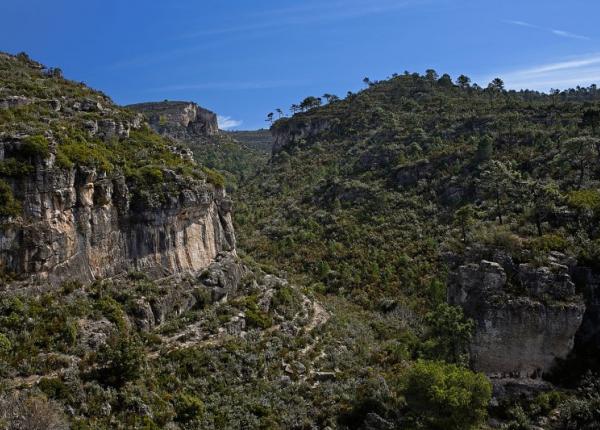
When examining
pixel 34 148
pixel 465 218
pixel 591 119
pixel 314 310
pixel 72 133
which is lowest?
pixel 314 310

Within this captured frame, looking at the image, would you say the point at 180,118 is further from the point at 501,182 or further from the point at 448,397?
the point at 448,397

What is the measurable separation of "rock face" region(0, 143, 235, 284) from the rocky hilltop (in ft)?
0.23

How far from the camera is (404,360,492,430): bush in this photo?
2730 cm

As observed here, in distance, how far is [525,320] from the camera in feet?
111

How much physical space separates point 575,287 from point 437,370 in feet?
45.6

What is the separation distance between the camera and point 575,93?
143000 mm

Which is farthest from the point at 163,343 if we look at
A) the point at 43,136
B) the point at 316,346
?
the point at 43,136

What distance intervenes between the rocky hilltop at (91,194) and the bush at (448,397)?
71.6ft

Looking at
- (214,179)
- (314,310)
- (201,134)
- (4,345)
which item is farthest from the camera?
(201,134)

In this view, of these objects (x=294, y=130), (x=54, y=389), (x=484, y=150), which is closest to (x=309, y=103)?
(x=294, y=130)

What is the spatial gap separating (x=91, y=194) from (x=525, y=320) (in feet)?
108

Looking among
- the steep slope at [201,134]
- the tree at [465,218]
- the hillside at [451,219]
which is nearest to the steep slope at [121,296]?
the hillside at [451,219]

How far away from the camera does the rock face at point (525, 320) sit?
33.3m

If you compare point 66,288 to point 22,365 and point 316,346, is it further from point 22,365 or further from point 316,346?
point 316,346
